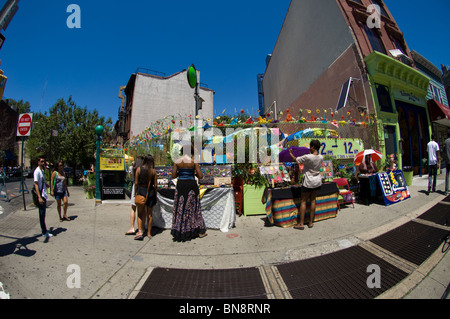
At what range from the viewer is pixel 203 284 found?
2420 mm

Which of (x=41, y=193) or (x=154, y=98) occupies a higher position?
(x=154, y=98)

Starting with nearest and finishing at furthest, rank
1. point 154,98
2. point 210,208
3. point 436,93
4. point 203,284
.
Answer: point 203,284 → point 210,208 → point 436,93 → point 154,98

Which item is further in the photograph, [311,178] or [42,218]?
[311,178]

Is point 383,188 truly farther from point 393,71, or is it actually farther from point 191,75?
point 191,75

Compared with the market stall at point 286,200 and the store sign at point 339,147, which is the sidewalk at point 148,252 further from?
the store sign at point 339,147

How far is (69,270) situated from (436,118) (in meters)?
17.9

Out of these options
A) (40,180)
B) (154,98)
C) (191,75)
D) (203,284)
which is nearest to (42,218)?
(40,180)

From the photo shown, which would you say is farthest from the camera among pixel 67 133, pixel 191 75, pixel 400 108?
pixel 67 133

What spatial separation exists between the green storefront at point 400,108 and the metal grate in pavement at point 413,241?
6026 millimetres

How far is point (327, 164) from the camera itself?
19.2ft

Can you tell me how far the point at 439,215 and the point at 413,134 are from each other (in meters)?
9.29

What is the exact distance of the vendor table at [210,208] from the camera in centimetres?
443

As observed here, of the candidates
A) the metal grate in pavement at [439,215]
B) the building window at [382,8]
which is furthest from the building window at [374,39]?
the metal grate in pavement at [439,215]
